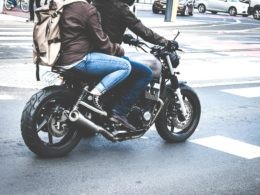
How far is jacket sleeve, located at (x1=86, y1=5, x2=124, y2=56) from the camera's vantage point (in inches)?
201

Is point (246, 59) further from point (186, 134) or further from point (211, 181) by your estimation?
point (211, 181)

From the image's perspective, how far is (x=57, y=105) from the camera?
528cm

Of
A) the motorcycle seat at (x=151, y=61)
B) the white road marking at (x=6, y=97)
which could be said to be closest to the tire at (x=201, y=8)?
the white road marking at (x=6, y=97)

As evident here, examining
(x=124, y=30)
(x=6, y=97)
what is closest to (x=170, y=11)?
(x=6, y=97)

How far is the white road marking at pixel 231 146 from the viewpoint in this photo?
602 cm

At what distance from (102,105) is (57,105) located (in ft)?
1.61

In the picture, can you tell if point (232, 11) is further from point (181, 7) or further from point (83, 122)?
point (83, 122)

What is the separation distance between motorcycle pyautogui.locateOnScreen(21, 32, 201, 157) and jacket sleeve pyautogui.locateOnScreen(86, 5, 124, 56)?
0.98 ft

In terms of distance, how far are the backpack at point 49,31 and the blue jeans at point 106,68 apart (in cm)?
31

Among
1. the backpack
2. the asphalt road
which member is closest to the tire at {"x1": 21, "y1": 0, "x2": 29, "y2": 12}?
the asphalt road

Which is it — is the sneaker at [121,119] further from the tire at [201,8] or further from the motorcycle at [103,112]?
the tire at [201,8]

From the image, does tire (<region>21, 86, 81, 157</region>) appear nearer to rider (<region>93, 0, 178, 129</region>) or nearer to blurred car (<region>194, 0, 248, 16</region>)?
rider (<region>93, 0, 178, 129</region>)

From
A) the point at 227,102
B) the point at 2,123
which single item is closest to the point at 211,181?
the point at 2,123

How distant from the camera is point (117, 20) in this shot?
17.7 feet
